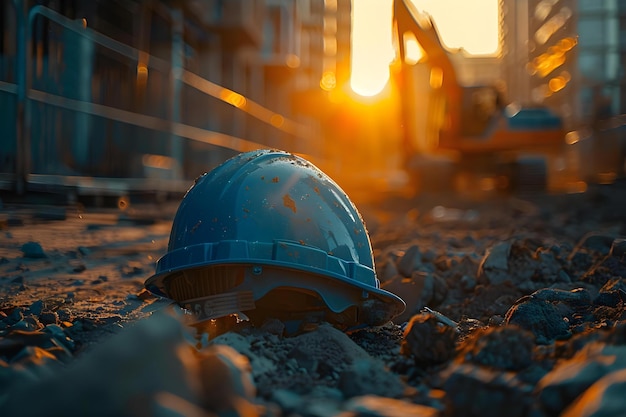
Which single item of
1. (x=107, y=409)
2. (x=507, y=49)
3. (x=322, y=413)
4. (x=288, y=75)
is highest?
(x=507, y=49)

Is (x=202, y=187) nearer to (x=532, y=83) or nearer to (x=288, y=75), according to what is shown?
(x=288, y=75)

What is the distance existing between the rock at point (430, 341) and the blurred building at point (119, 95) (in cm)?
513

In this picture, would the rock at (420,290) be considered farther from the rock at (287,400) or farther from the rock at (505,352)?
the rock at (287,400)

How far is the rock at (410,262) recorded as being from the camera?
14.8 feet

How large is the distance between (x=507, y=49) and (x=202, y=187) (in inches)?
1937

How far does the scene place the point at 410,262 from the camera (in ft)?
15.1

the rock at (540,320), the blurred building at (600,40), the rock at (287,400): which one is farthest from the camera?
the blurred building at (600,40)

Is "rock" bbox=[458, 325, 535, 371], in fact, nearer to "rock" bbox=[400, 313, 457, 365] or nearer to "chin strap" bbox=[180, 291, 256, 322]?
"rock" bbox=[400, 313, 457, 365]

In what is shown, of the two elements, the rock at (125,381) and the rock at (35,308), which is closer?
the rock at (125,381)

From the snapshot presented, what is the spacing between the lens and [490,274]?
4.07 metres

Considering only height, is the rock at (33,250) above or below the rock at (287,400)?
above

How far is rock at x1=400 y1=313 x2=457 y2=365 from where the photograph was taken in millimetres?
2250

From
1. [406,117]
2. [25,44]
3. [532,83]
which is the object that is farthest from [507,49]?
[25,44]

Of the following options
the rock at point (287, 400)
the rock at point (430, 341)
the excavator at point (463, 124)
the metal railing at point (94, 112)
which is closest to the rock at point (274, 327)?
Result: the rock at point (430, 341)
